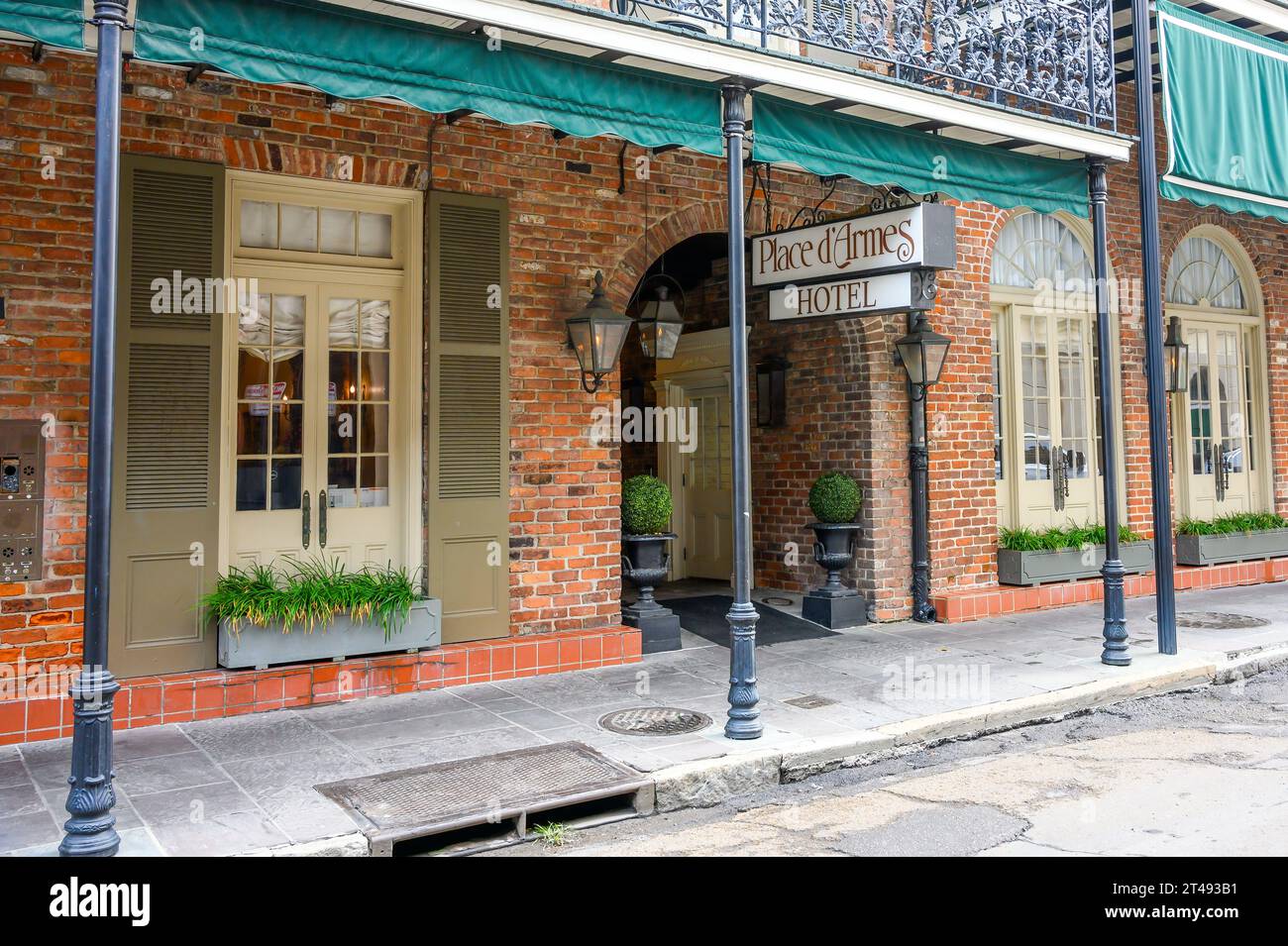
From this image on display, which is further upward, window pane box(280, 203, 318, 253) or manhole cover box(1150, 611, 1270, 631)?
window pane box(280, 203, 318, 253)

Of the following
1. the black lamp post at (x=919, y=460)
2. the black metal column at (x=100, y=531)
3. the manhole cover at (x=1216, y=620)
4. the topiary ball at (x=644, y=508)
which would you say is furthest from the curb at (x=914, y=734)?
the topiary ball at (x=644, y=508)

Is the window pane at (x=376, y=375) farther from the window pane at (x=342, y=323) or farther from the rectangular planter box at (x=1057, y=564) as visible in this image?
the rectangular planter box at (x=1057, y=564)

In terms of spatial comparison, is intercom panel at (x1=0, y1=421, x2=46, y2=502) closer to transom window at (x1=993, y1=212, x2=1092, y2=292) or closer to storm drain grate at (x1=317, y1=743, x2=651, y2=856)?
storm drain grate at (x1=317, y1=743, x2=651, y2=856)

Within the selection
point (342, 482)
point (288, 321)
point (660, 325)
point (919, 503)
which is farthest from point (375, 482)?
point (919, 503)

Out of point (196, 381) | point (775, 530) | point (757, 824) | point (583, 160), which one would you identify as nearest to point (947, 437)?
point (775, 530)

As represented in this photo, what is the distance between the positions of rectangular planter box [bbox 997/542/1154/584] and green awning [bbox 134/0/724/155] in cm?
530

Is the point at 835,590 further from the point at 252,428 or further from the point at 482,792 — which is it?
the point at 252,428

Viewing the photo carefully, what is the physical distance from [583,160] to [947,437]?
4094mm

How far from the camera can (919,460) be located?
9180 millimetres

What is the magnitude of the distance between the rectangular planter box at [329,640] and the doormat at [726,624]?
2553 millimetres

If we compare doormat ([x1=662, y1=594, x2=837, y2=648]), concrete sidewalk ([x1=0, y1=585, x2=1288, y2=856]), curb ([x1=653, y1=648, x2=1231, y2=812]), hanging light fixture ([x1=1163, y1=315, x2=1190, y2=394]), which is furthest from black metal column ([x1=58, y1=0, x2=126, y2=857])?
hanging light fixture ([x1=1163, y1=315, x2=1190, y2=394])

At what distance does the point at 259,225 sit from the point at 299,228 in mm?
260

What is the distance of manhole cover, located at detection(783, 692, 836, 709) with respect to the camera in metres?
A: 6.48

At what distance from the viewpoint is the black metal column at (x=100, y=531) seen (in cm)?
389
